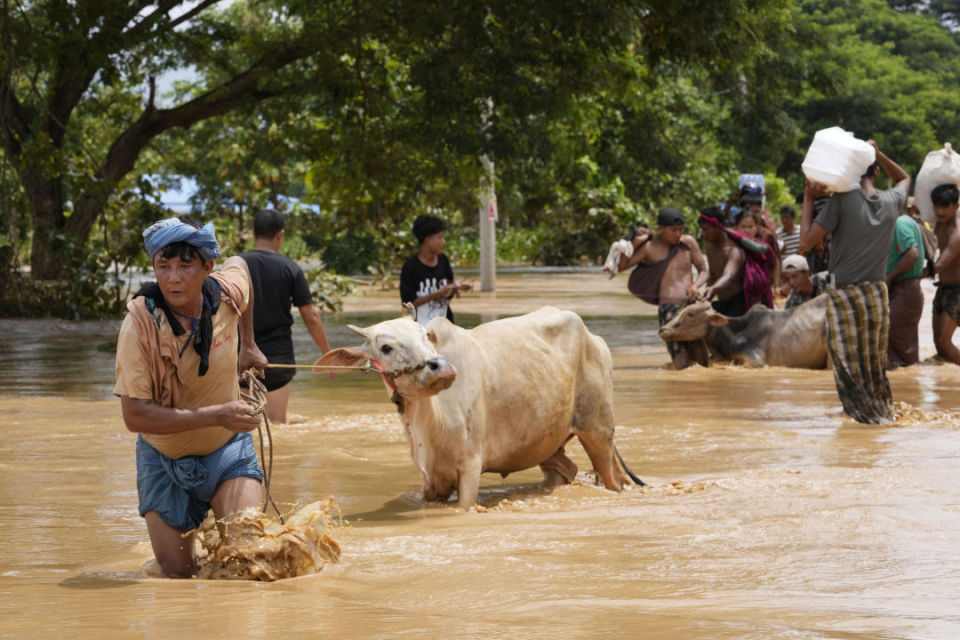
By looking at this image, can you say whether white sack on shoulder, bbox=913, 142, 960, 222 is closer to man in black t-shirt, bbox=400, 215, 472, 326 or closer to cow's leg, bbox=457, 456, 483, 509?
man in black t-shirt, bbox=400, 215, 472, 326

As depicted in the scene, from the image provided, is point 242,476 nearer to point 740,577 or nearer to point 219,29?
point 740,577

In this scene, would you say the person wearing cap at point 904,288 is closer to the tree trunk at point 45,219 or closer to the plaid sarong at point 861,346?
the plaid sarong at point 861,346

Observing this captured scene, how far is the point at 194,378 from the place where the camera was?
195 inches

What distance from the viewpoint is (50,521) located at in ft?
21.5

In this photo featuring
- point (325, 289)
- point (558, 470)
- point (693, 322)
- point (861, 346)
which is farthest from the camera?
point (325, 289)

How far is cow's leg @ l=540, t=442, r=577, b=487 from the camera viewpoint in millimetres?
7594

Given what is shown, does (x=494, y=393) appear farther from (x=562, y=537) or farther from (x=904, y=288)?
(x=904, y=288)

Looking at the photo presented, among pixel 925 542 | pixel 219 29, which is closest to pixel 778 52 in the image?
pixel 219 29

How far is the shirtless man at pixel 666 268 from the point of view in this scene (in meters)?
13.1

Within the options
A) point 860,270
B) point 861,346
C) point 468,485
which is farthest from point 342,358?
point 861,346

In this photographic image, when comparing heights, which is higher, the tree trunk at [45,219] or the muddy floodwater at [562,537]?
the tree trunk at [45,219]

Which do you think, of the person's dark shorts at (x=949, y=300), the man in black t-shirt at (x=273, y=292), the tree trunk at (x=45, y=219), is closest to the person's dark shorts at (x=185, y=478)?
the man in black t-shirt at (x=273, y=292)

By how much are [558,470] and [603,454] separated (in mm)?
362

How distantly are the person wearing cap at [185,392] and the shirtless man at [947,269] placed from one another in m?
8.49
